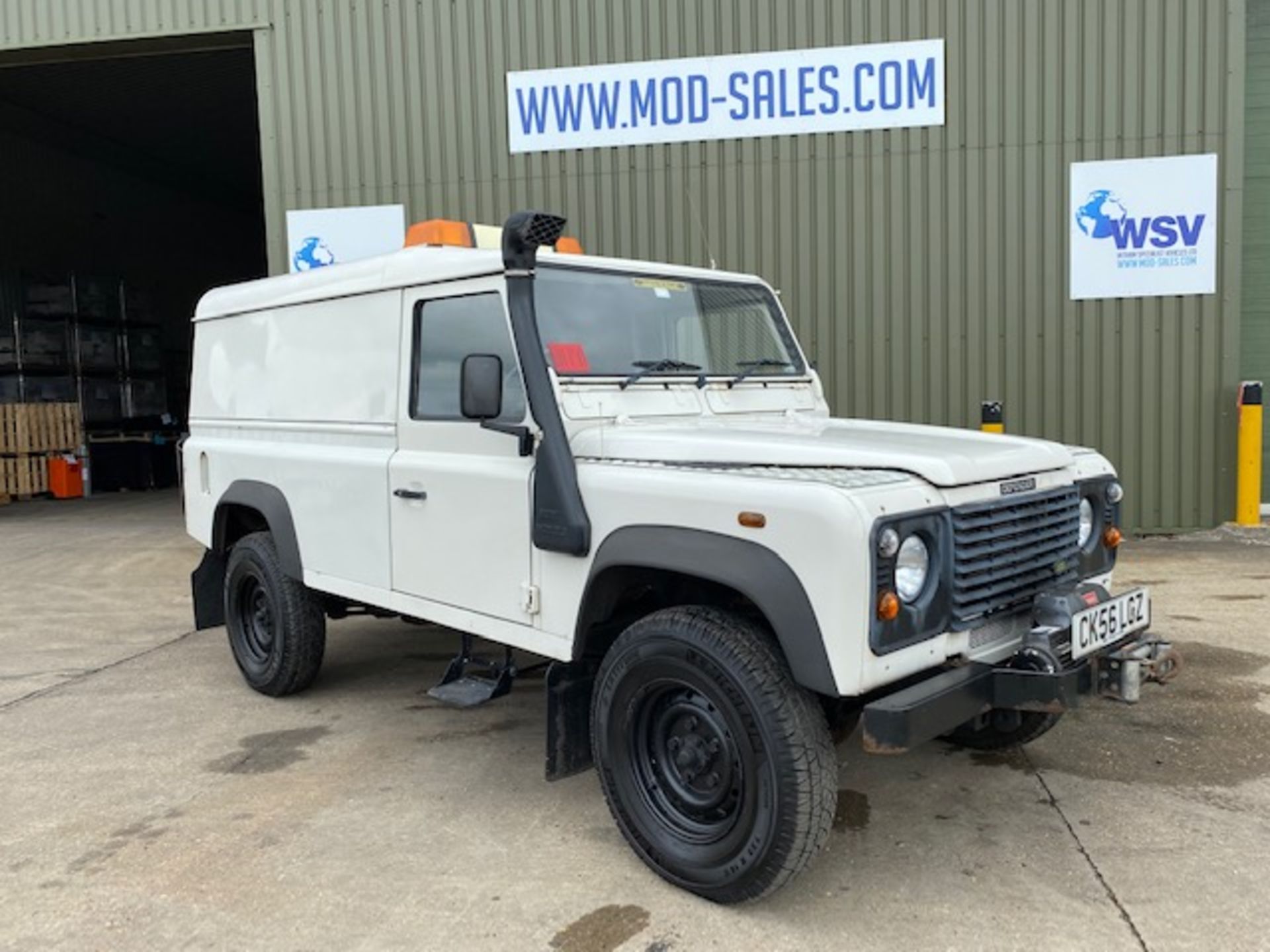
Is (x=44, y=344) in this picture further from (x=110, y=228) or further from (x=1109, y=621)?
(x=1109, y=621)

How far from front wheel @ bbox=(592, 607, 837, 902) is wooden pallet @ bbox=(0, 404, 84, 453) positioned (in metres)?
16.2

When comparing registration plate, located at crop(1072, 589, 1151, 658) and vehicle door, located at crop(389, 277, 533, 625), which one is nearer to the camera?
registration plate, located at crop(1072, 589, 1151, 658)

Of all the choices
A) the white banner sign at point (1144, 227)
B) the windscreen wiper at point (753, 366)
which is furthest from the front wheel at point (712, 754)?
the white banner sign at point (1144, 227)

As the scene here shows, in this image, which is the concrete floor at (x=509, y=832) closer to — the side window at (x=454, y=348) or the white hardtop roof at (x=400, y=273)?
the side window at (x=454, y=348)

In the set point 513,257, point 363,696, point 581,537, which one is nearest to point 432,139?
point 363,696

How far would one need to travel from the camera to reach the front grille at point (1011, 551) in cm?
302

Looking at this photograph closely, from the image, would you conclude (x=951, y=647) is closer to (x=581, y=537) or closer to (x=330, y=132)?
(x=581, y=537)

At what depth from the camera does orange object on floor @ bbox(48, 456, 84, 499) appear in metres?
16.9

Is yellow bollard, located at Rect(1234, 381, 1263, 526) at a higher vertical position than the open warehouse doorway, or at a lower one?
lower

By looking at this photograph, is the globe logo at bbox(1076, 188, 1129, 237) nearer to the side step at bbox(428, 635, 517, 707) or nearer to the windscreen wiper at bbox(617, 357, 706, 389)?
the windscreen wiper at bbox(617, 357, 706, 389)

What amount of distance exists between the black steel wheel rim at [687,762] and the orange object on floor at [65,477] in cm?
1671

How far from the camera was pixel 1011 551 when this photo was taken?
323 centimetres

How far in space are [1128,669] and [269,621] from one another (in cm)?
415

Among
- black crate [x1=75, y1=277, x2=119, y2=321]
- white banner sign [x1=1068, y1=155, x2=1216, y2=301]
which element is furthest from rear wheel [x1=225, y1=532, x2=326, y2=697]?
black crate [x1=75, y1=277, x2=119, y2=321]
